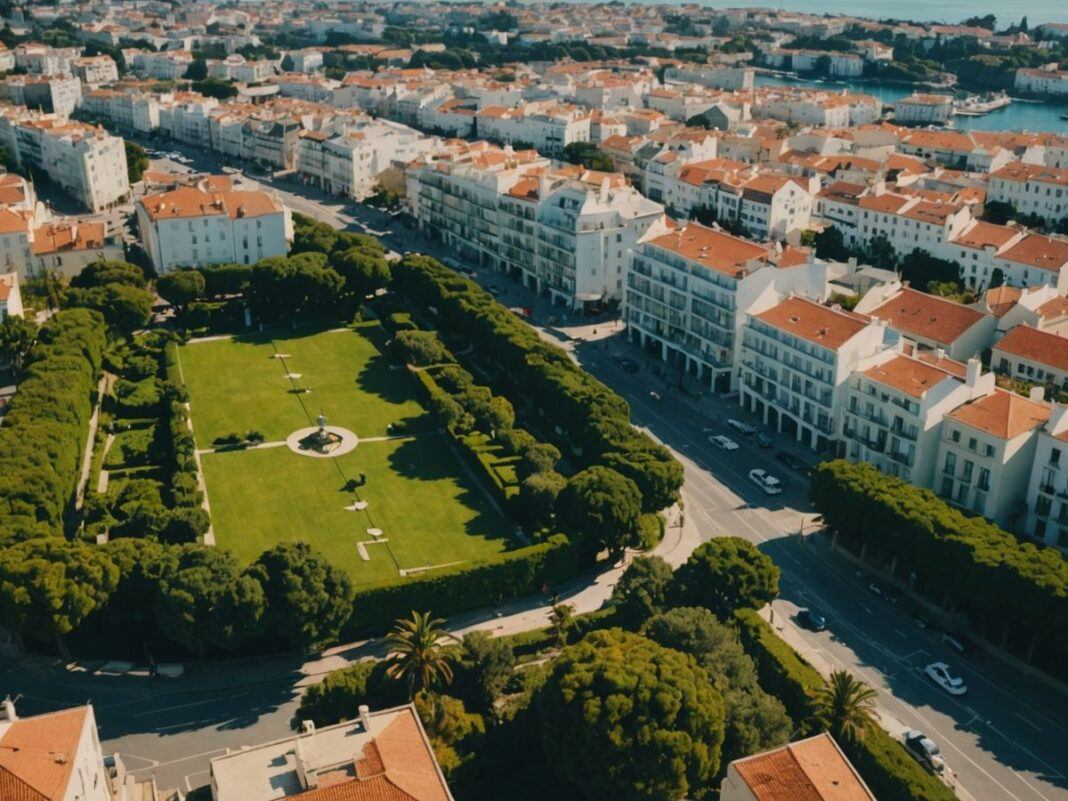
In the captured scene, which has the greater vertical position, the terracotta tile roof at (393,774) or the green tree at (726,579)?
the terracotta tile roof at (393,774)

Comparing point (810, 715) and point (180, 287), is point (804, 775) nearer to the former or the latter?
point (810, 715)

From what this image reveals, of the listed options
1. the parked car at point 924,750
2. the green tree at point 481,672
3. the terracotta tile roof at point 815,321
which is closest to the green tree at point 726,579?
the parked car at point 924,750

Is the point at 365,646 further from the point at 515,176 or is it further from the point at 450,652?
the point at 515,176

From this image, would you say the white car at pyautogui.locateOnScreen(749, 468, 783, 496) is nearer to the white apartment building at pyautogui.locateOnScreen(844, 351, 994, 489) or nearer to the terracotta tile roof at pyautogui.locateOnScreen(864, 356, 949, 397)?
the white apartment building at pyautogui.locateOnScreen(844, 351, 994, 489)

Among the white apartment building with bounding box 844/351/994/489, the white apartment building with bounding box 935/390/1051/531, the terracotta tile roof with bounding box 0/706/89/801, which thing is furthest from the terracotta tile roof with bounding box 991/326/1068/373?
the terracotta tile roof with bounding box 0/706/89/801

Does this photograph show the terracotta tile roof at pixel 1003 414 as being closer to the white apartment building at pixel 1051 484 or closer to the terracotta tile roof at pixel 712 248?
the white apartment building at pixel 1051 484

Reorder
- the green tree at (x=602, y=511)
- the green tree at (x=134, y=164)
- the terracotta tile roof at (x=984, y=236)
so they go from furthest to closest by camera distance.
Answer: the green tree at (x=134, y=164) → the terracotta tile roof at (x=984, y=236) → the green tree at (x=602, y=511)

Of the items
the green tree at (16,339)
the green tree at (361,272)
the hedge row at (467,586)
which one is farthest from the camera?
the green tree at (361,272)

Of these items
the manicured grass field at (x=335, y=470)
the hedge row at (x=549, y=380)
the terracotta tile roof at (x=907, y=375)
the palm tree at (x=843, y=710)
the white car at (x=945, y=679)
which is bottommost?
the white car at (x=945, y=679)
